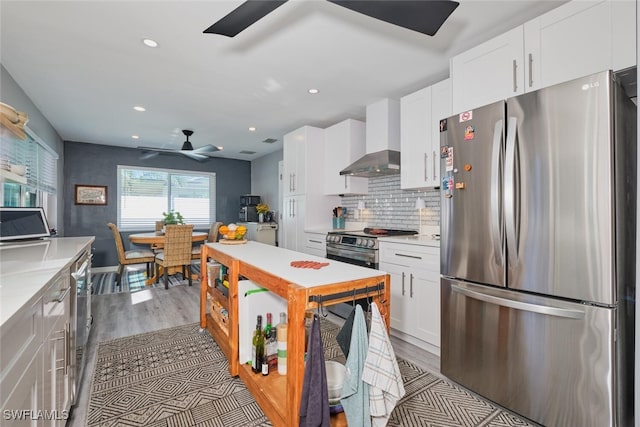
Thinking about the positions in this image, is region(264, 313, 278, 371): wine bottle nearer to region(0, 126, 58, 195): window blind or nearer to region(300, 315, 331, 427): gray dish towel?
region(300, 315, 331, 427): gray dish towel

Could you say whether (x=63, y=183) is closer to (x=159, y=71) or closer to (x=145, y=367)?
(x=159, y=71)

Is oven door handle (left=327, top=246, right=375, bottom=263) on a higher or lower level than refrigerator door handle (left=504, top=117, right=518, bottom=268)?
lower

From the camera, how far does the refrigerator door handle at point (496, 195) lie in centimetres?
177

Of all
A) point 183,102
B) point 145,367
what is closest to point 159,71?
point 183,102

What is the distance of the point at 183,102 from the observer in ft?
11.9

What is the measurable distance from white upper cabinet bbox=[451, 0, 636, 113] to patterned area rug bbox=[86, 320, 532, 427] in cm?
201

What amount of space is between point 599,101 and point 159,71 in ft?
10.8

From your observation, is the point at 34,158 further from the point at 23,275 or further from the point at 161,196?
the point at 23,275

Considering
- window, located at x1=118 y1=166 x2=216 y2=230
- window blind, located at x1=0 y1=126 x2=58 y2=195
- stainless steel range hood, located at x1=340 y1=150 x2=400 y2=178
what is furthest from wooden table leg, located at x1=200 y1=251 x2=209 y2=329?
window, located at x1=118 y1=166 x2=216 y2=230

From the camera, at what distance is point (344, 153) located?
405 cm

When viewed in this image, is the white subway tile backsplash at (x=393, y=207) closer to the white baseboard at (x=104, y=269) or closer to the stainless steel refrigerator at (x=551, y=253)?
the stainless steel refrigerator at (x=551, y=253)

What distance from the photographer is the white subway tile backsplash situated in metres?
3.30

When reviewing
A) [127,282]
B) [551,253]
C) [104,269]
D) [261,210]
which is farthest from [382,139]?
[104,269]

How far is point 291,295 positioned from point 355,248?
1.98 meters
